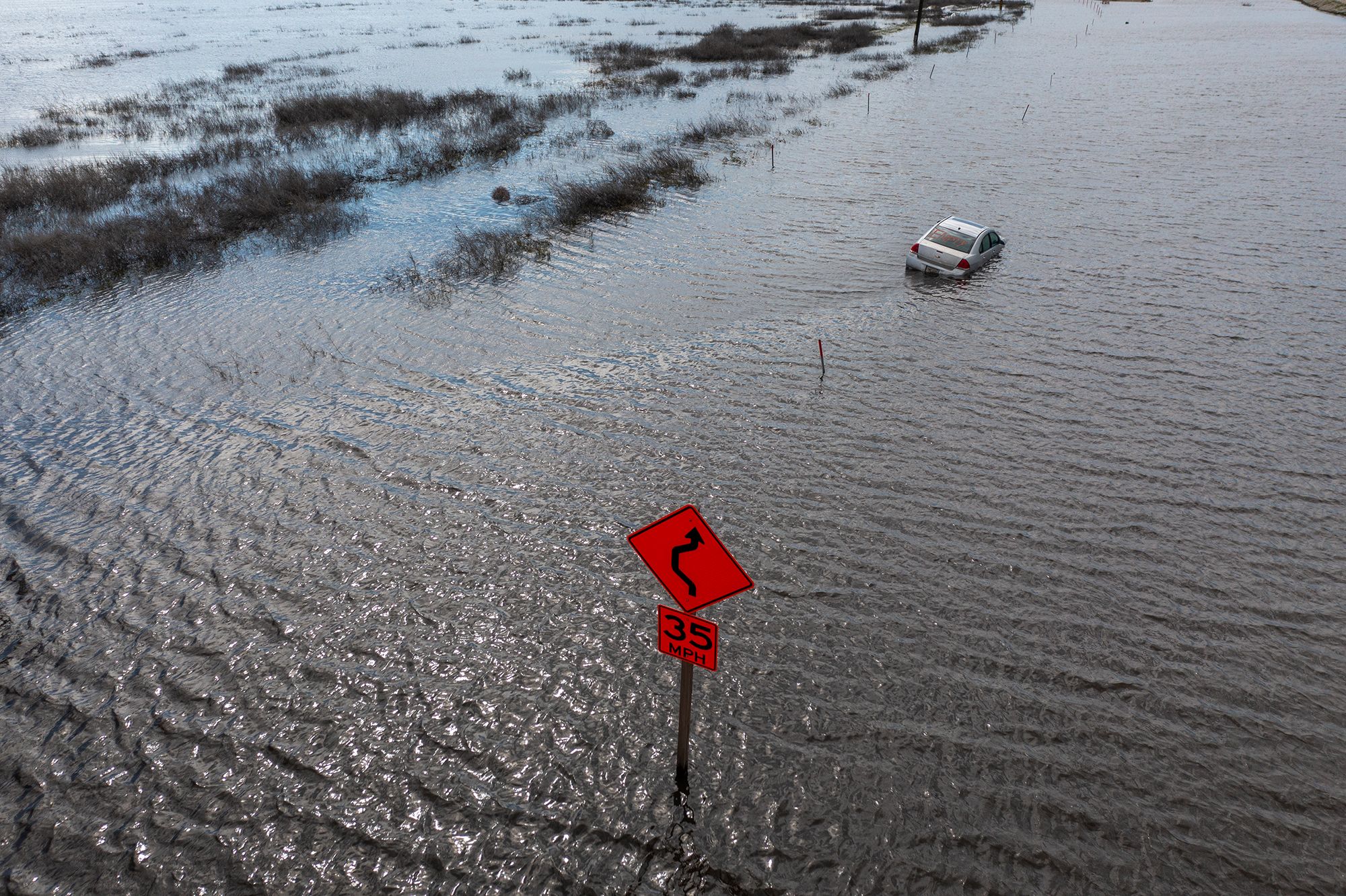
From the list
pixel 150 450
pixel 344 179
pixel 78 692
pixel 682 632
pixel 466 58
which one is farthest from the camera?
pixel 466 58

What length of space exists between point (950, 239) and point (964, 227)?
22.6 inches

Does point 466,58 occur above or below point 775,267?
above

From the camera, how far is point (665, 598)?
29.1ft

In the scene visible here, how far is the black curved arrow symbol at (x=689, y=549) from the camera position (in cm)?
530

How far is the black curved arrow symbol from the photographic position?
17.4ft

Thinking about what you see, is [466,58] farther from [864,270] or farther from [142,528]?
[142,528]

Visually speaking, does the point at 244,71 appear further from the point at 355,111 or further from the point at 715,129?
the point at 715,129

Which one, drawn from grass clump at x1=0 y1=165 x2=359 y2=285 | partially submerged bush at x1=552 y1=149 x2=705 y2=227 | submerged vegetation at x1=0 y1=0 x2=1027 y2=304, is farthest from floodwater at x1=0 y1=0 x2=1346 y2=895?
partially submerged bush at x1=552 y1=149 x2=705 y2=227

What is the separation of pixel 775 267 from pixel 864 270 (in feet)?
8.10

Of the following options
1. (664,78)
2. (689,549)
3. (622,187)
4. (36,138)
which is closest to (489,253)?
(622,187)

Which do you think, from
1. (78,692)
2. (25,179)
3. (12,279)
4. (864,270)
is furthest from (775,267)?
(25,179)

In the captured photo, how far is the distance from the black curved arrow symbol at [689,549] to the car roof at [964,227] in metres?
17.0

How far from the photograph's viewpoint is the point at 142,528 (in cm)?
1022

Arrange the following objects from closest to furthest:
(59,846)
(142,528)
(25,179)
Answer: (59,846) < (142,528) < (25,179)
